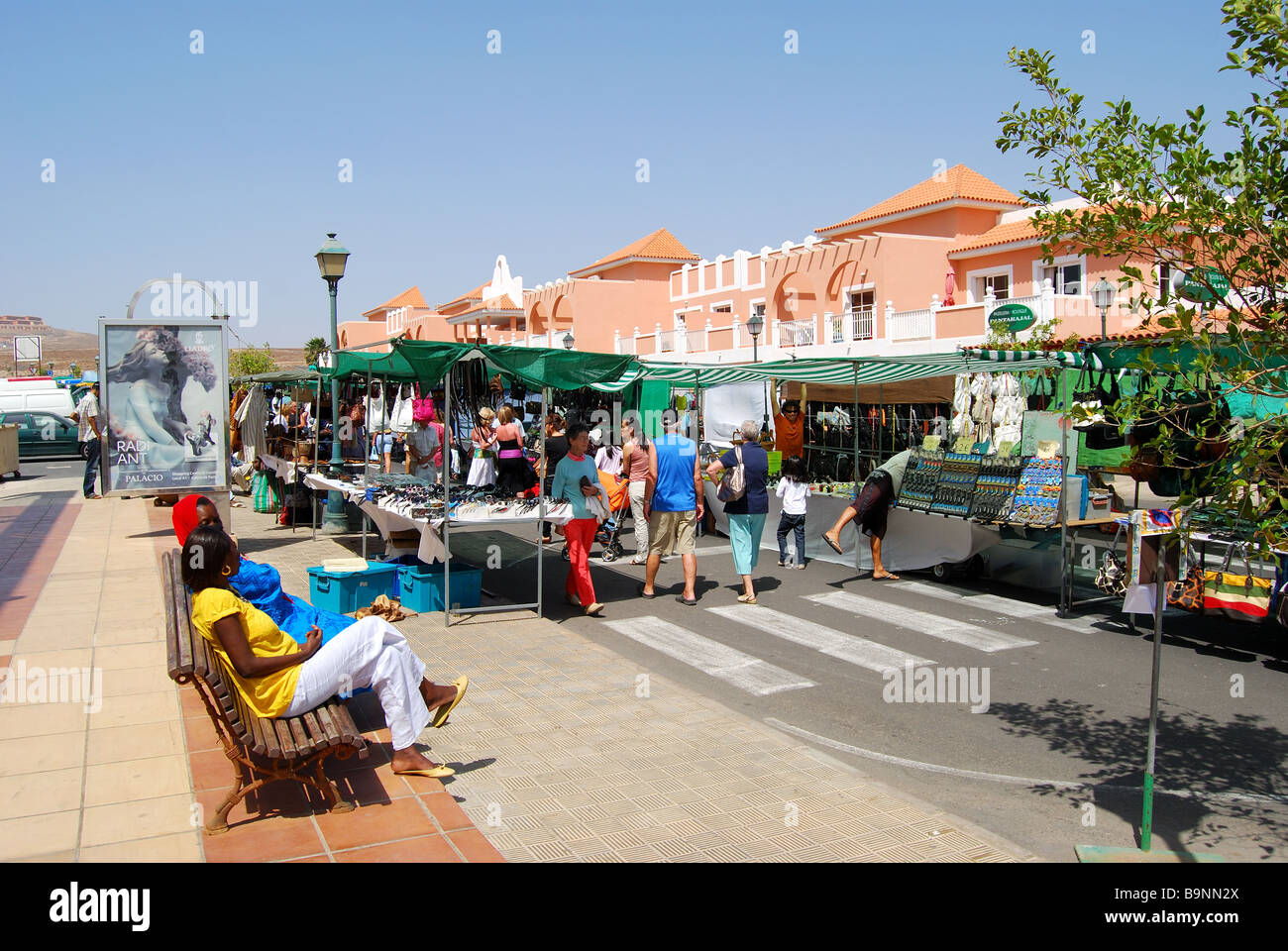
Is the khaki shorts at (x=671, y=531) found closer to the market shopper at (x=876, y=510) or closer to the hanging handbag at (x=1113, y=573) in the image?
the market shopper at (x=876, y=510)

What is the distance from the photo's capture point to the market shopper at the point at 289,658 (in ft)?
14.3

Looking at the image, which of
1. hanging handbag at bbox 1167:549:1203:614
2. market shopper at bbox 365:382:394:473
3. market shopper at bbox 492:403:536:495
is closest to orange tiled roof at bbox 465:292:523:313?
market shopper at bbox 365:382:394:473

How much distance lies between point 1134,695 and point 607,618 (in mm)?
4720

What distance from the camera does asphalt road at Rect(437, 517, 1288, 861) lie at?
517cm

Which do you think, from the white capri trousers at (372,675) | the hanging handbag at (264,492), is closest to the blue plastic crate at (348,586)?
the white capri trousers at (372,675)

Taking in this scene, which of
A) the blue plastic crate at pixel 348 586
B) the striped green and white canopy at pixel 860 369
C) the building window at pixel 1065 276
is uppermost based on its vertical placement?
the building window at pixel 1065 276

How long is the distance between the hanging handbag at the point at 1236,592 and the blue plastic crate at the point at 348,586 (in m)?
7.34

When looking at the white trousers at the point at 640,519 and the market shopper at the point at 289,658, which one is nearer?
the market shopper at the point at 289,658

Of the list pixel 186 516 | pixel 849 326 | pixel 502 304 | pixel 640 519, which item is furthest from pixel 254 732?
pixel 502 304

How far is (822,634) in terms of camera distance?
8914mm

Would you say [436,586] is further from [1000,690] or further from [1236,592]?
[1236,592]

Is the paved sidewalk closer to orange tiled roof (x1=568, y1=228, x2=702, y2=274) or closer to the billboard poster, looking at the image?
the billboard poster

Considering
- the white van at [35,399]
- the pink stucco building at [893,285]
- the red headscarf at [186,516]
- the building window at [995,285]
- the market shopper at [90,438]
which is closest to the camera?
the red headscarf at [186,516]

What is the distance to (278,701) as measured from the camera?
449cm
